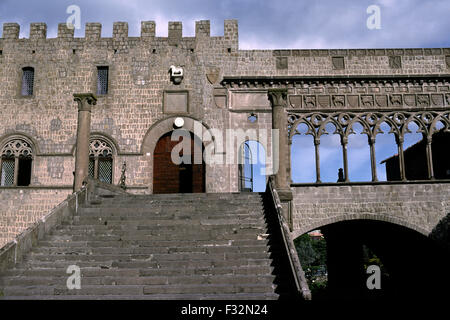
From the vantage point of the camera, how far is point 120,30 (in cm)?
1825

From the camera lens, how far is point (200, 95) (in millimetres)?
17609

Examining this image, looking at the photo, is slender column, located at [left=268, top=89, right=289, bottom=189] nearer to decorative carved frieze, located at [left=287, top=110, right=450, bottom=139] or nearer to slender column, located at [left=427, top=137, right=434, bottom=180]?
decorative carved frieze, located at [left=287, top=110, right=450, bottom=139]

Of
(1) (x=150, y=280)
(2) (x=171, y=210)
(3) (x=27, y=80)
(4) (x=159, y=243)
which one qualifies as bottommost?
(1) (x=150, y=280)

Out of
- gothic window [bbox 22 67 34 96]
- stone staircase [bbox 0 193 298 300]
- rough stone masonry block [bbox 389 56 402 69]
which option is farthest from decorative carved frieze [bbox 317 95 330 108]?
gothic window [bbox 22 67 34 96]

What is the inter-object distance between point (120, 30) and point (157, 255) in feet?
40.1

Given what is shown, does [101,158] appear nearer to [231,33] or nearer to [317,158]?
[231,33]

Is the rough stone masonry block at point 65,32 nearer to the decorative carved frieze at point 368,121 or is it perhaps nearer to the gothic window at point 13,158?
the gothic window at point 13,158

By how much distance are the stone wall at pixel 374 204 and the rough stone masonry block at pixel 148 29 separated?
341 inches

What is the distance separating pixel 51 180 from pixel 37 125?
2425 millimetres

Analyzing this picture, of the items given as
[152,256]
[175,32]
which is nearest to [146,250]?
[152,256]

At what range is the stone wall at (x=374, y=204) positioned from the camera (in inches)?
640

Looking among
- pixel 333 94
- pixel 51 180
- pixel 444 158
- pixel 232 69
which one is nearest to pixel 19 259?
pixel 51 180
